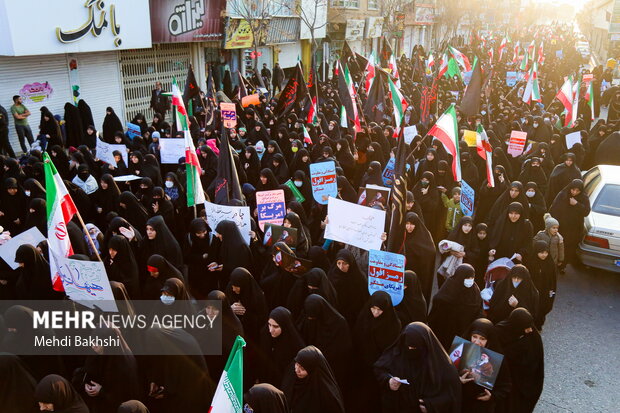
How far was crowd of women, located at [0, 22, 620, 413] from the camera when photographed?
358 cm

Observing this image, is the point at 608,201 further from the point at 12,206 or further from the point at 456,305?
the point at 12,206

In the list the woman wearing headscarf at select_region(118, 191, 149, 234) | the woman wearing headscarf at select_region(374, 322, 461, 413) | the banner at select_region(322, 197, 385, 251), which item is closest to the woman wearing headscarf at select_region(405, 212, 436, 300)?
the banner at select_region(322, 197, 385, 251)

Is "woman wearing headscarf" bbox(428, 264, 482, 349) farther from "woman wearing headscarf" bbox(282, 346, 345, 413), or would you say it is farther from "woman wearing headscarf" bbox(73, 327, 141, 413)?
"woman wearing headscarf" bbox(73, 327, 141, 413)

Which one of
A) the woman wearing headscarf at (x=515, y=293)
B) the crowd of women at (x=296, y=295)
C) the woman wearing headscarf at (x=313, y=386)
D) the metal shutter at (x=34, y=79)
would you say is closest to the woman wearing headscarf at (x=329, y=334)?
the crowd of women at (x=296, y=295)

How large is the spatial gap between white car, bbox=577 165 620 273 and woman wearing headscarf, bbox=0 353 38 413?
6168 mm

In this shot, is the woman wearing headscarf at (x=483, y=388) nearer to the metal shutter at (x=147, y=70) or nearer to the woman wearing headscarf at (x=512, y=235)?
the woman wearing headscarf at (x=512, y=235)

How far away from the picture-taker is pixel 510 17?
237ft

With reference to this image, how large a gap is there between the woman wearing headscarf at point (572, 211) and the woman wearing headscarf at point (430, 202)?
4.68 ft

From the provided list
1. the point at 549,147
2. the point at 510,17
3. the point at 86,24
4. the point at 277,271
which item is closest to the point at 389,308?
the point at 277,271

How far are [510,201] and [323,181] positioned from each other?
2.21 metres

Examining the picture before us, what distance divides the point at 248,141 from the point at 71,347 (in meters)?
6.43

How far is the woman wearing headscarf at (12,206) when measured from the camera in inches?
Result: 249

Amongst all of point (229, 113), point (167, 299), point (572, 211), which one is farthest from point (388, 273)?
point (229, 113)

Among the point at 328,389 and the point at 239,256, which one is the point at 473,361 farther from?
the point at 239,256
